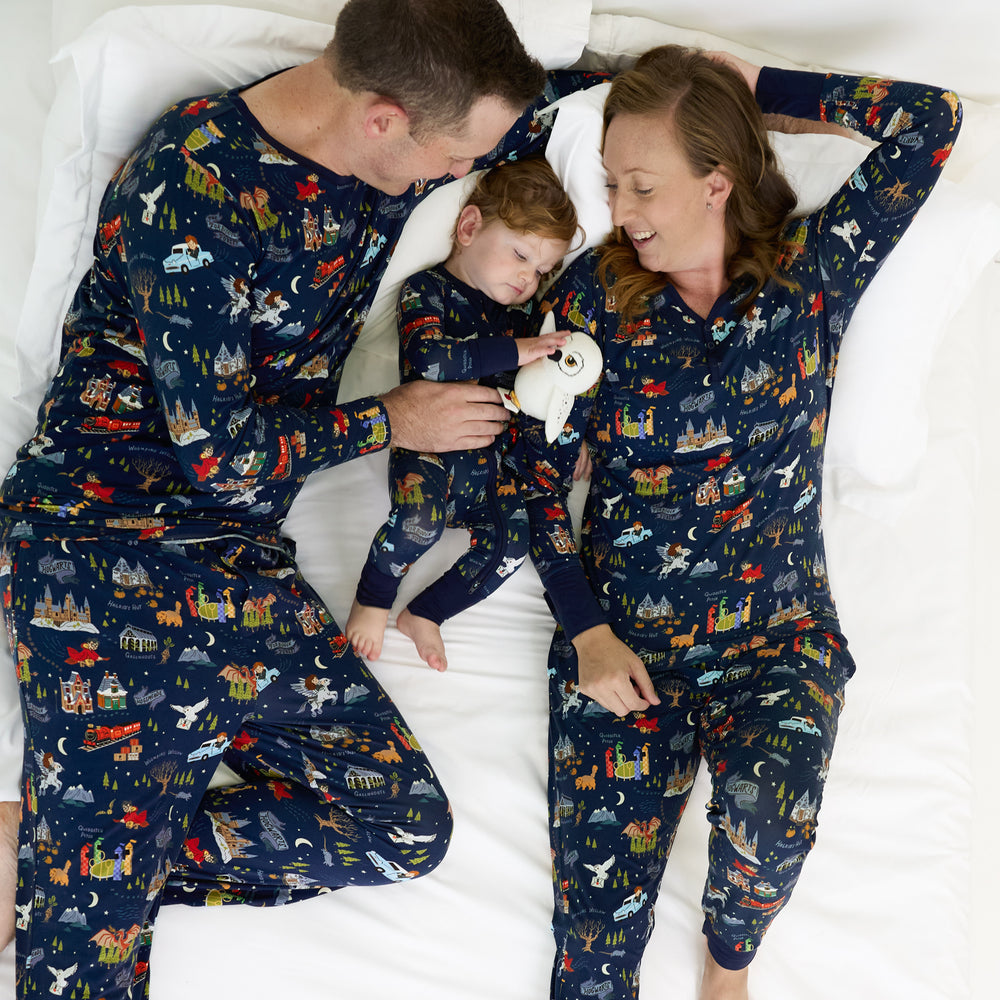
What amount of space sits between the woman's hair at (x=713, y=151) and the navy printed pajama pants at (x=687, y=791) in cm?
72

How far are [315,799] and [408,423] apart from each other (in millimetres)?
722

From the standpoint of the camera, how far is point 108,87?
1633 millimetres

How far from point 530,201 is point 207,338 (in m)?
0.74

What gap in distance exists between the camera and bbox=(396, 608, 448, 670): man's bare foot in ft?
6.26

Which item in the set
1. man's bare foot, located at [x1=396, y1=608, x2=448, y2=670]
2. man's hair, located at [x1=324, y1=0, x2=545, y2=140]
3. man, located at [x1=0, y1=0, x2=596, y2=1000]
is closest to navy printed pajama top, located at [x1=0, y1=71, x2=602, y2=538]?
man, located at [x1=0, y1=0, x2=596, y2=1000]

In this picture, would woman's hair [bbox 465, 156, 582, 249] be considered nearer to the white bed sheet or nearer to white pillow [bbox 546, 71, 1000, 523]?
white pillow [bbox 546, 71, 1000, 523]

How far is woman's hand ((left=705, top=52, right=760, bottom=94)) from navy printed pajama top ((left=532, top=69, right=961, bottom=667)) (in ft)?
0.07

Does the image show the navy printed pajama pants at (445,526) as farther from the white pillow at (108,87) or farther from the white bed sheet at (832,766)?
the white pillow at (108,87)

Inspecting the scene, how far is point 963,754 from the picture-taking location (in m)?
1.96

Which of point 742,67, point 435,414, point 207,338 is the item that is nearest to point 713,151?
point 742,67

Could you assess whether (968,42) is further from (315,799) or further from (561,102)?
(315,799)

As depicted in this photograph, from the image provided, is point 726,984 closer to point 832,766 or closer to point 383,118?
point 832,766

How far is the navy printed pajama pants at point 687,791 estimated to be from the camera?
1.63 metres

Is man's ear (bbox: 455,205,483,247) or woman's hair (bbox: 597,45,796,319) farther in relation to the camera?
man's ear (bbox: 455,205,483,247)
